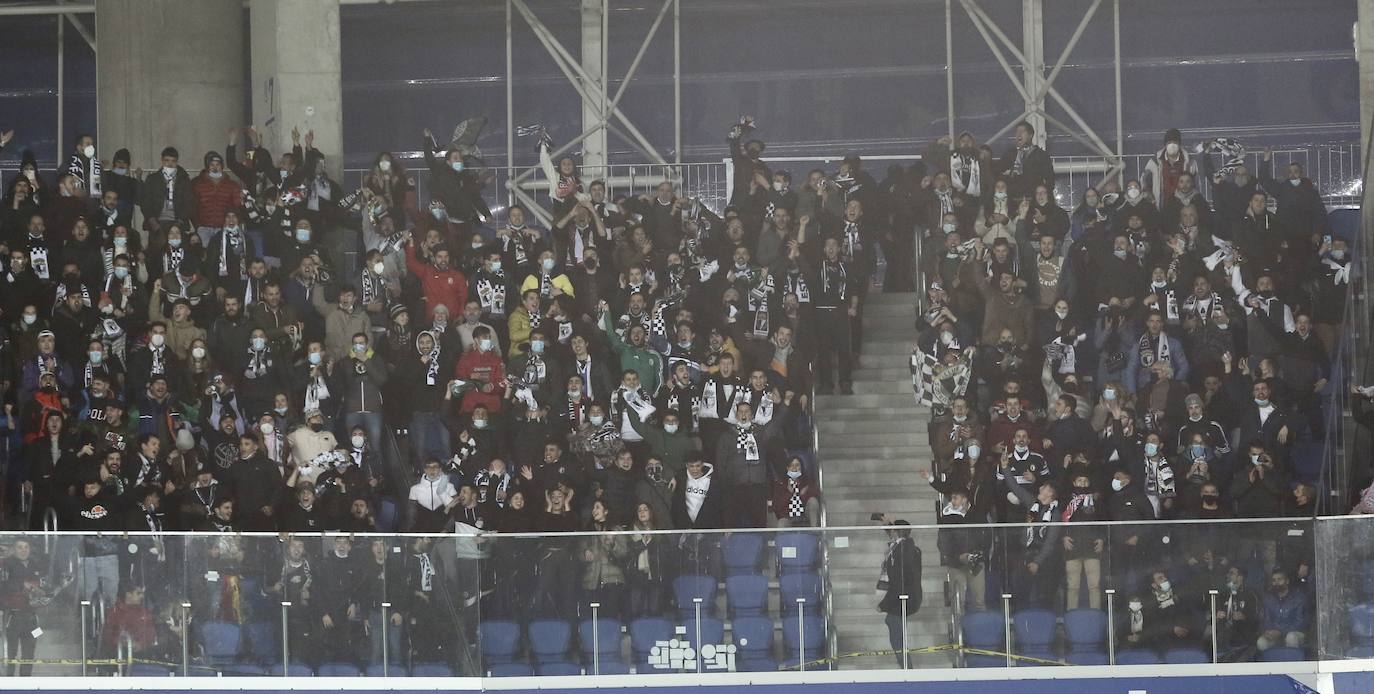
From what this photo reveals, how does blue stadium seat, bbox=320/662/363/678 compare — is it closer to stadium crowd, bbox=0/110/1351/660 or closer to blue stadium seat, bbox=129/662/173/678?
stadium crowd, bbox=0/110/1351/660

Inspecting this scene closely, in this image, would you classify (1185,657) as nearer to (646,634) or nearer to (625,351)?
(646,634)

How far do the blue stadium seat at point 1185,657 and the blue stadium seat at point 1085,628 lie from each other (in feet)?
1.60

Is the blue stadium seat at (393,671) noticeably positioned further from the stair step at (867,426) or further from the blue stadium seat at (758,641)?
the stair step at (867,426)

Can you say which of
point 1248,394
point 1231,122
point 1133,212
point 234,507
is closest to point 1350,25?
point 1231,122

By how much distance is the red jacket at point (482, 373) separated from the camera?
20.2 m

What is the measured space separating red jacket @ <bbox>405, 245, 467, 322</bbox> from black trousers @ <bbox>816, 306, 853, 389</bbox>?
3363mm

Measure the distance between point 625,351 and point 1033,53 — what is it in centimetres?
873

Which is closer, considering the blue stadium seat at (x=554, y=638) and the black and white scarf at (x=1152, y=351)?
the blue stadium seat at (x=554, y=638)

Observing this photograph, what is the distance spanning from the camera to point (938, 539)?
16984mm

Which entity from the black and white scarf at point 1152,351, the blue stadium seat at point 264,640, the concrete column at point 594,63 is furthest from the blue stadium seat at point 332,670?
the concrete column at point 594,63

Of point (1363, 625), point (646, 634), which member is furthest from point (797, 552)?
point (1363, 625)

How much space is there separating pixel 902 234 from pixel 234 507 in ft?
22.8

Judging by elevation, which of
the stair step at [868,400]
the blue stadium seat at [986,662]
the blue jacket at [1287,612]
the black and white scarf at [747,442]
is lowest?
the blue stadium seat at [986,662]

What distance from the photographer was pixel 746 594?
16906 mm
